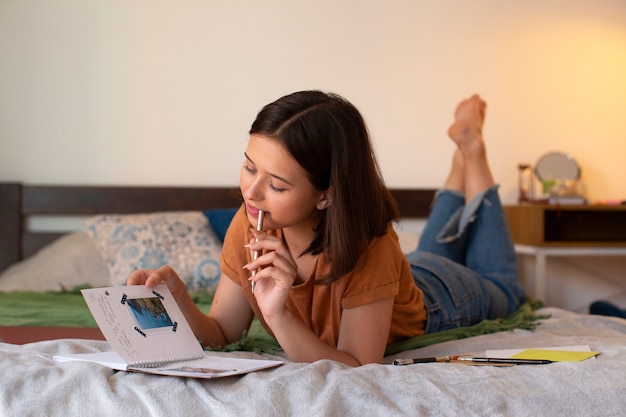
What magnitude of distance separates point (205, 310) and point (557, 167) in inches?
74.9

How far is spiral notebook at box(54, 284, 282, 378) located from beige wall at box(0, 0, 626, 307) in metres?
1.94

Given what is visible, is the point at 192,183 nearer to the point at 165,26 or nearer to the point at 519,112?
the point at 165,26

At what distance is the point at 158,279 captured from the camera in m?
1.36

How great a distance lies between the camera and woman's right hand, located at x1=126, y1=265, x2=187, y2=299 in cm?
135

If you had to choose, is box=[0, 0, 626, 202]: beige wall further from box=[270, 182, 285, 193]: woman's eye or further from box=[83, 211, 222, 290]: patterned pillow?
box=[270, 182, 285, 193]: woman's eye

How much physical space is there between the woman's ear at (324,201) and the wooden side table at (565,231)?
190cm

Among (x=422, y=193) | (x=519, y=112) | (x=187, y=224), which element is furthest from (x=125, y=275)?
(x=519, y=112)

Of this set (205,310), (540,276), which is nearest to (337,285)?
(205,310)

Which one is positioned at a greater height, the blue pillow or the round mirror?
the round mirror

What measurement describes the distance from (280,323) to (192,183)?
1985 millimetres

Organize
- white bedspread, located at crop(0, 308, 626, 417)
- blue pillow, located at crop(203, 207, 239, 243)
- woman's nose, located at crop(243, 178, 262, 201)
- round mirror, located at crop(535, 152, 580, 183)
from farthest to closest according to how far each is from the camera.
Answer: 1. round mirror, located at crop(535, 152, 580, 183)
2. blue pillow, located at crop(203, 207, 239, 243)
3. woman's nose, located at crop(243, 178, 262, 201)
4. white bedspread, located at crop(0, 308, 626, 417)

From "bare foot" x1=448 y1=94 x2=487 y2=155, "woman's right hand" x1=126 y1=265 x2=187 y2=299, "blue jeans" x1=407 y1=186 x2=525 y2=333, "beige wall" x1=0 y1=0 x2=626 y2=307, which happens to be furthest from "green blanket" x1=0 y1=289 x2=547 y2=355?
"beige wall" x1=0 y1=0 x2=626 y2=307

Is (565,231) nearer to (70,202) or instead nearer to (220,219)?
(220,219)

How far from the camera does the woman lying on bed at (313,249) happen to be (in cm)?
128
